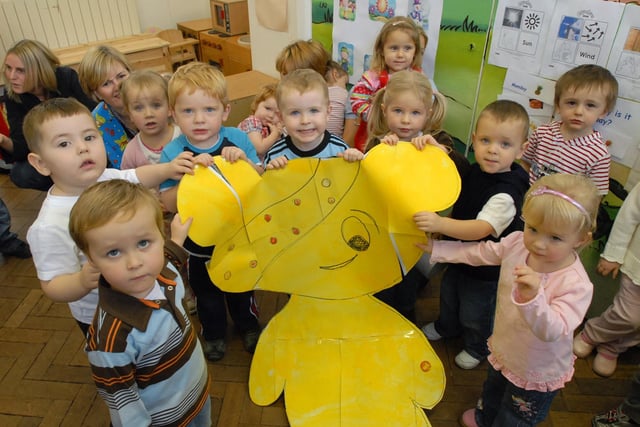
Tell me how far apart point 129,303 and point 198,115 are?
90 centimetres

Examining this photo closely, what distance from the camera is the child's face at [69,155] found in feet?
5.24

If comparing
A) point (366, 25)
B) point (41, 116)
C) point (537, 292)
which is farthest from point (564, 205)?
point (366, 25)

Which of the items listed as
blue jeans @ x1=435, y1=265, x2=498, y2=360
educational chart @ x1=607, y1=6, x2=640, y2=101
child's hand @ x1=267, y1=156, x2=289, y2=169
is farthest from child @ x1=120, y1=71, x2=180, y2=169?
educational chart @ x1=607, y1=6, x2=640, y2=101

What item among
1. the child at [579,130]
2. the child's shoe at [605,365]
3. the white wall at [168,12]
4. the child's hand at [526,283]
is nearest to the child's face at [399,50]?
the child at [579,130]

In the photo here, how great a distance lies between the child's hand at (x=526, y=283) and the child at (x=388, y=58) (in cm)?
142

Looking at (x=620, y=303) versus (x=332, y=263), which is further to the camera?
(x=620, y=303)

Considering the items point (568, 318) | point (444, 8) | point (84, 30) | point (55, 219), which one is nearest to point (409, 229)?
point (568, 318)

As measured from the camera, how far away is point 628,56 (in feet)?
6.59

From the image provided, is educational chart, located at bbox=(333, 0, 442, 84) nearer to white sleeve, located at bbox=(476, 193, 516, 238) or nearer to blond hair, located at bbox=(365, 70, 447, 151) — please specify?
blond hair, located at bbox=(365, 70, 447, 151)

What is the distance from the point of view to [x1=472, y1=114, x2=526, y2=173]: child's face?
178cm

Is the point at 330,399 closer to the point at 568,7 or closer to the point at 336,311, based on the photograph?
the point at 336,311

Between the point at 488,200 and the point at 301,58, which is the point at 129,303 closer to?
the point at 488,200

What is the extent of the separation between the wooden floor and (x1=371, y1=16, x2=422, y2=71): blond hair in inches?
53.3

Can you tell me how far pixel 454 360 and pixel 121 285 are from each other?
175cm
